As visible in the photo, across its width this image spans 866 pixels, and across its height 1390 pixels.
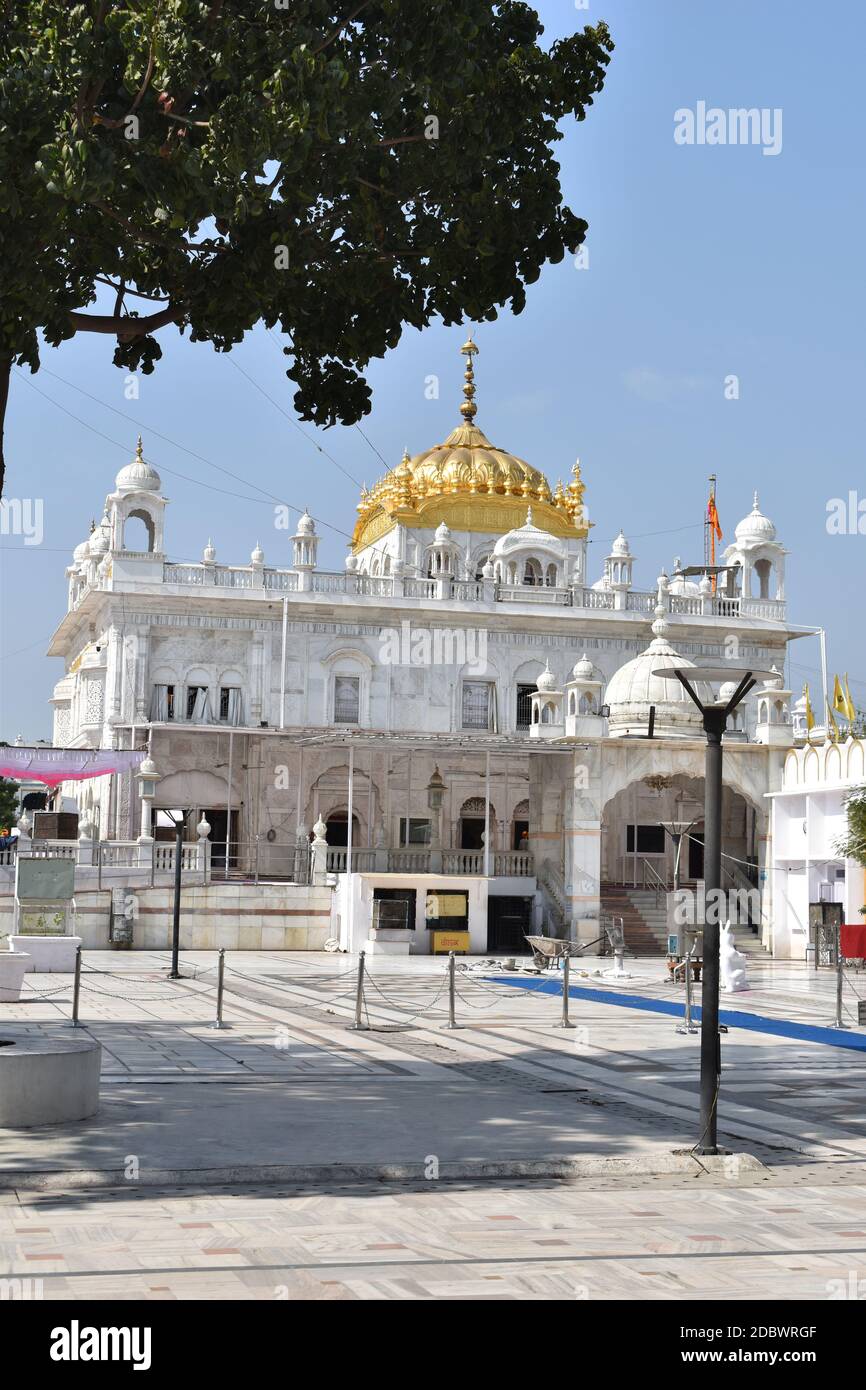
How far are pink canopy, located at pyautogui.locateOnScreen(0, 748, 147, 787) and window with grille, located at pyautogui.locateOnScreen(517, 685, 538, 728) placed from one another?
13.5m

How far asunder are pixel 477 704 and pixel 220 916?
15805 mm

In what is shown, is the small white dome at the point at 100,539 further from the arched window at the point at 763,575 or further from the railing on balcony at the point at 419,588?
the arched window at the point at 763,575

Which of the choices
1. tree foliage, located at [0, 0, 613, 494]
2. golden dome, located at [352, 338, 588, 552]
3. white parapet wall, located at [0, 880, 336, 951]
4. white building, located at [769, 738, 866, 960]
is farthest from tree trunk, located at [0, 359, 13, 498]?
golden dome, located at [352, 338, 588, 552]

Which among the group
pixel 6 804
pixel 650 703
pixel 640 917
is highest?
pixel 650 703

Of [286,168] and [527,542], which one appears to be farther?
[527,542]

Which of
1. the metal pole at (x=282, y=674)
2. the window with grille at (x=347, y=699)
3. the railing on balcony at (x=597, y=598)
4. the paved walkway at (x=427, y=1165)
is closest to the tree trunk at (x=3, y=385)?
the paved walkway at (x=427, y=1165)

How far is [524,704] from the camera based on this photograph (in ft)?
162

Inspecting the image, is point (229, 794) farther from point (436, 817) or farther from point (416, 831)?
point (416, 831)

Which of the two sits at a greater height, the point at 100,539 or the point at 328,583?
the point at 100,539

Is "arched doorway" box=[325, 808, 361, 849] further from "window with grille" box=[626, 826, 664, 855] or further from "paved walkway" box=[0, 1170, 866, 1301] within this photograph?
"paved walkway" box=[0, 1170, 866, 1301]

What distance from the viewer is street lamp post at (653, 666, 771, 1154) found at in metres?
10.6

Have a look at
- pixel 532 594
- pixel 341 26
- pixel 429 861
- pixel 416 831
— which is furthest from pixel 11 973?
pixel 532 594
